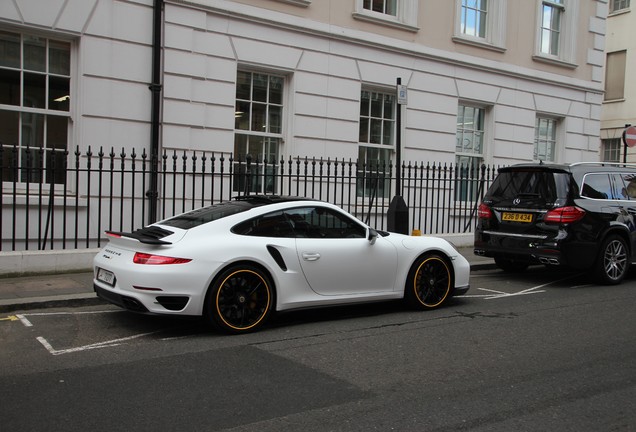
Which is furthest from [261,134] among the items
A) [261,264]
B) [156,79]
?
[261,264]

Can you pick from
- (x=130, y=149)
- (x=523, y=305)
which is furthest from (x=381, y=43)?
(x=523, y=305)

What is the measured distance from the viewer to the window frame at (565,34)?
17.3m

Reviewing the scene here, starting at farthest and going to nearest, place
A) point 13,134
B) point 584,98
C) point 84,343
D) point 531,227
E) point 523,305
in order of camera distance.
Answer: point 584,98
point 13,134
point 531,227
point 523,305
point 84,343

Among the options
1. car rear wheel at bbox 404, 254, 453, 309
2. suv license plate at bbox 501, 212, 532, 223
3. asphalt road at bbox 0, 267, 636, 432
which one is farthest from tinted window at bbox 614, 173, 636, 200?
car rear wheel at bbox 404, 254, 453, 309

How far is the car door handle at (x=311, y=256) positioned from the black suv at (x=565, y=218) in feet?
13.9

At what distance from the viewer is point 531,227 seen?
30.4ft

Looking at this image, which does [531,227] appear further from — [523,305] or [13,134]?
[13,134]

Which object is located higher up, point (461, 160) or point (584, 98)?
point (584, 98)

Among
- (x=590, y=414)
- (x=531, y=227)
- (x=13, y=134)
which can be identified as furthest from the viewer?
(x=13, y=134)

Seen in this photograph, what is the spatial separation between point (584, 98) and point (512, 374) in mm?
15904

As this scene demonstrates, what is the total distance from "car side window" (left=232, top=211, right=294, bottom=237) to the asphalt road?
1.03 meters

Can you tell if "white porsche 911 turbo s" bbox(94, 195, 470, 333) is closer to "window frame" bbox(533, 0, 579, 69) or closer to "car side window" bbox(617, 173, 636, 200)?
"car side window" bbox(617, 173, 636, 200)

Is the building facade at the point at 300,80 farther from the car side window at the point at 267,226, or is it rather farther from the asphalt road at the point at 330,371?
the asphalt road at the point at 330,371

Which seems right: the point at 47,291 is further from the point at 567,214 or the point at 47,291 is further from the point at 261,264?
the point at 567,214
